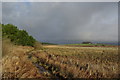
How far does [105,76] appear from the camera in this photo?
894cm

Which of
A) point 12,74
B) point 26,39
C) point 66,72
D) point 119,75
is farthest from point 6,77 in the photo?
point 26,39

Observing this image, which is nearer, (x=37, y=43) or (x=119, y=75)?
(x=119, y=75)

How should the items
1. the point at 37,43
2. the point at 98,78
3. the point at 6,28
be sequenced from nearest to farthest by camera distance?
1. the point at 98,78
2. the point at 6,28
3. the point at 37,43

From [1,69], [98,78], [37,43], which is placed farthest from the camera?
[37,43]

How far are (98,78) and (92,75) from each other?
0.52 metres

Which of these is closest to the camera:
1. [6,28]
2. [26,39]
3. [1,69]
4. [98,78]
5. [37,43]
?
[98,78]

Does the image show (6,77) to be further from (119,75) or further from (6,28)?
(6,28)

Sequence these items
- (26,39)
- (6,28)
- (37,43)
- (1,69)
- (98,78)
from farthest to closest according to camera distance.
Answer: (37,43)
(26,39)
(6,28)
(1,69)
(98,78)

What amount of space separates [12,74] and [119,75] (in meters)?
6.30

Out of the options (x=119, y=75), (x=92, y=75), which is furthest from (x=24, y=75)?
(x=119, y=75)

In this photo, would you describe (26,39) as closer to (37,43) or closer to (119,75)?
(37,43)

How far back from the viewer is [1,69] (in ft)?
31.4

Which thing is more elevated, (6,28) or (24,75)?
(6,28)

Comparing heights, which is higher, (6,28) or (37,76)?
(6,28)
